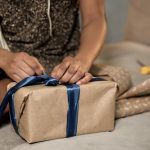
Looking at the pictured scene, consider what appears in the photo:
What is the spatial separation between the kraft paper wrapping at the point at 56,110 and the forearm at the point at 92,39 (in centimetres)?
22

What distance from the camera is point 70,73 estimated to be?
36.5 inches

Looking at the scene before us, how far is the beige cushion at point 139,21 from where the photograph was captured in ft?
5.78

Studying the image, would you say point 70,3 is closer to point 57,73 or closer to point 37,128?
point 57,73

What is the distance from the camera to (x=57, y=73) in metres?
0.93

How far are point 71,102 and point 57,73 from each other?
0.09 m

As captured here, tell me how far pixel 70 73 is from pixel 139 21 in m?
0.95

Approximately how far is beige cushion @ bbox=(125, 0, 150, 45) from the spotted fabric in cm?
62

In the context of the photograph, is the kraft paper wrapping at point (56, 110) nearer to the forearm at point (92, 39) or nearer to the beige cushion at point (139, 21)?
the forearm at point (92, 39)

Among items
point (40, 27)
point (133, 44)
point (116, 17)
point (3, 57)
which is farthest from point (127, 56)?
point (3, 57)

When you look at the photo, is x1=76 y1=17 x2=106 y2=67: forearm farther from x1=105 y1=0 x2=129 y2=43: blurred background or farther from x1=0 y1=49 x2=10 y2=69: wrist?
x1=105 y1=0 x2=129 y2=43: blurred background

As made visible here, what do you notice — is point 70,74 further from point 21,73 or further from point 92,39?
point 92,39

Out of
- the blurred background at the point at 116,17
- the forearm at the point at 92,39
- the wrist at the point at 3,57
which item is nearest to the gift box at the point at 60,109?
the wrist at the point at 3,57

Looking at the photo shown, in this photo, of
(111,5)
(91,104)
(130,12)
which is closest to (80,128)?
(91,104)

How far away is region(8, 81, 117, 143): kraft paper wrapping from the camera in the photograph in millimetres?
849
